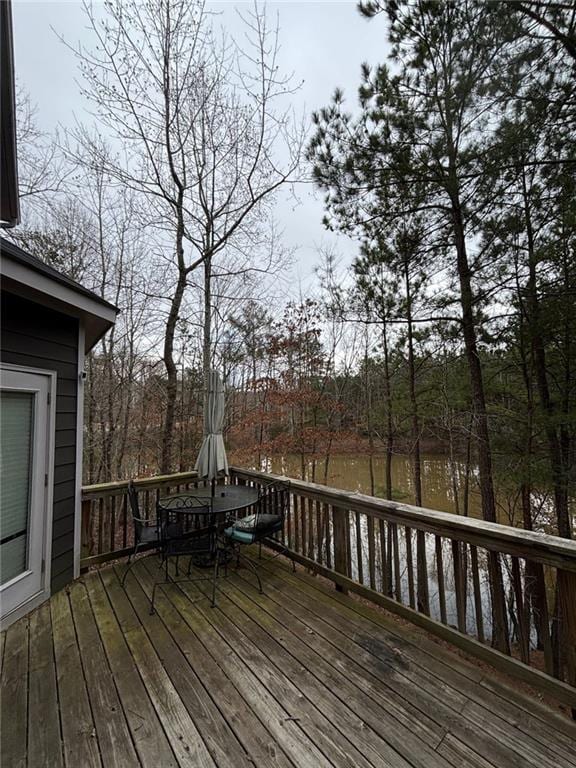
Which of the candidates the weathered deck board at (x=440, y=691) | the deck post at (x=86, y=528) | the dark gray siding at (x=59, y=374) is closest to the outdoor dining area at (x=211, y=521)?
the deck post at (x=86, y=528)

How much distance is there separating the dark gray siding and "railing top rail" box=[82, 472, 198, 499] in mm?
207

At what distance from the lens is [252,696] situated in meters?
1.79

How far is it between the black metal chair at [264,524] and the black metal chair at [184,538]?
9.2 inches

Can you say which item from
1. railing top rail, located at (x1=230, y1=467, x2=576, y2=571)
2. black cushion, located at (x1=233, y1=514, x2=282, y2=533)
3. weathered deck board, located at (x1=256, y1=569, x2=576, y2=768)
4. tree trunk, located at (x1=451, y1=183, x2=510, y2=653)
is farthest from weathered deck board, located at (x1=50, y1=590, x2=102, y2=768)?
tree trunk, located at (x1=451, y1=183, x2=510, y2=653)

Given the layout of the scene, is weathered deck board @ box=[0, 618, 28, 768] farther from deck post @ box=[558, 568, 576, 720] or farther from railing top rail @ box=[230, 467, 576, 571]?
deck post @ box=[558, 568, 576, 720]

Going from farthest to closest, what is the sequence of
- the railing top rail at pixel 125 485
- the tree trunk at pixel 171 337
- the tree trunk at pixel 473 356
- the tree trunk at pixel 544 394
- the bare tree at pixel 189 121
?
the tree trunk at pixel 171 337 → the bare tree at pixel 189 121 → the tree trunk at pixel 473 356 → the tree trunk at pixel 544 394 → the railing top rail at pixel 125 485

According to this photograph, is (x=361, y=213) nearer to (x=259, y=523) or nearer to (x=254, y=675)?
(x=259, y=523)

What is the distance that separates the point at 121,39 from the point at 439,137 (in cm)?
500

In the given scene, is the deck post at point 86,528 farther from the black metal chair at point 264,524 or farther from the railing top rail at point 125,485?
the black metal chair at point 264,524

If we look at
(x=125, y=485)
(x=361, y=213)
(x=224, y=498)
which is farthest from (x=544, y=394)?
(x=125, y=485)

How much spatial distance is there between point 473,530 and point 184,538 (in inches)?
92.0

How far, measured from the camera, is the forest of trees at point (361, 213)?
383 centimetres

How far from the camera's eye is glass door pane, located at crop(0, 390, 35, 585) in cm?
247

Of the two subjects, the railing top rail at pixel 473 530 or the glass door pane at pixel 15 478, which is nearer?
the railing top rail at pixel 473 530
